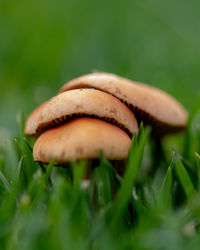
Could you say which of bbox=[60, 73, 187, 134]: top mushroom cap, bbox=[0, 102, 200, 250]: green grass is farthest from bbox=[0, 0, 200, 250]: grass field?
bbox=[60, 73, 187, 134]: top mushroom cap

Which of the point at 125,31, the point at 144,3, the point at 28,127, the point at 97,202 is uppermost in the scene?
the point at 144,3

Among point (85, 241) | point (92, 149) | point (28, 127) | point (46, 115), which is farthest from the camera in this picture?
point (28, 127)

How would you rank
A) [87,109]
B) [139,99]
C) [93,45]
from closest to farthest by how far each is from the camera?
1. [87,109]
2. [139,99]
3. [93,45]

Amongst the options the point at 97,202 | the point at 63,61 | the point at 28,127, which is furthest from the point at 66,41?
the point at 97,202

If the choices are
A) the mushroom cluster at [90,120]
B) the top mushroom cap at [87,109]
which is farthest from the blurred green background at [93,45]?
the top mushroom cap at [87,109]

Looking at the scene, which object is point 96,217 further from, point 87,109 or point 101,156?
point 87,109

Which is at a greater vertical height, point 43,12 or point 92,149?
point 43,12

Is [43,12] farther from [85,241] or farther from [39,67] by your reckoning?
[85,241]

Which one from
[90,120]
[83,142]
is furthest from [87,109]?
[83,142]
